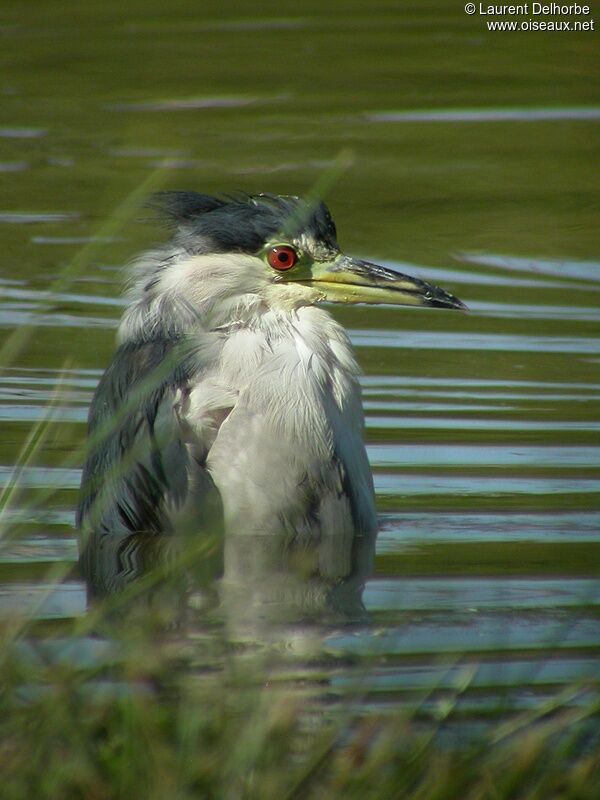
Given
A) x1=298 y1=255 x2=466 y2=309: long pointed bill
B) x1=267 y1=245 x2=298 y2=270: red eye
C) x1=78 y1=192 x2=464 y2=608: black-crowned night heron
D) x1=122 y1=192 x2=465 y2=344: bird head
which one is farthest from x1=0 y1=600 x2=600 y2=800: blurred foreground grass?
x1=298 y1=255 x2=466 y2=309: long pointed bill

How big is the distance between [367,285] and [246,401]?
840mm

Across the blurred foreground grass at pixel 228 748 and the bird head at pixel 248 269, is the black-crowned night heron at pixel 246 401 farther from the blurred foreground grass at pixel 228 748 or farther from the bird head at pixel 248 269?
the blurred foreground grass at pixel 228 748

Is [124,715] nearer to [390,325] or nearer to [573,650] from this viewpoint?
[573,650]

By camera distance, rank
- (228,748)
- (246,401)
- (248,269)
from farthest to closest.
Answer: (248,269) < (246,401) < (228,748)

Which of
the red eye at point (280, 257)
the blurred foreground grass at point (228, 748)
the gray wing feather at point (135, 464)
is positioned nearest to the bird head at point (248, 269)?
the red eye at point (280, 257)

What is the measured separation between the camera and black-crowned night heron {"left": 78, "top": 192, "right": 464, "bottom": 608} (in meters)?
6.16

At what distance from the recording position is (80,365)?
9.06m

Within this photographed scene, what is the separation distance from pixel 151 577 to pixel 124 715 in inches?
14.0

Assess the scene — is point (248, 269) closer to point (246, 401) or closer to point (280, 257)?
point (280, 257)

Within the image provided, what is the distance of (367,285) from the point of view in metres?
6.73

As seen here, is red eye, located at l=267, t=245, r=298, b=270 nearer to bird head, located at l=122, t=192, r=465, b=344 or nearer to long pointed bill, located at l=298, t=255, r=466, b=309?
bird head, located at l=122, t=192, r=465, b=344

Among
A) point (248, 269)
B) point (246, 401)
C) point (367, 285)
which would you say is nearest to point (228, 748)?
point (246, 401)

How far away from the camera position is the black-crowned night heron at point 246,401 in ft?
20.2

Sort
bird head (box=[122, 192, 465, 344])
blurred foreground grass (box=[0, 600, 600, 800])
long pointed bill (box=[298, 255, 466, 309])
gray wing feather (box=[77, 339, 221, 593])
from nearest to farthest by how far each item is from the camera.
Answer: blurred foreground grass (box=[0, 600, 600, 800])
gray wing feather (box=[77, 339, 221, 593])
bird head (box=[122, 192, 465, 344])
long pointed bill (box=[298, 255, 466, 309])
